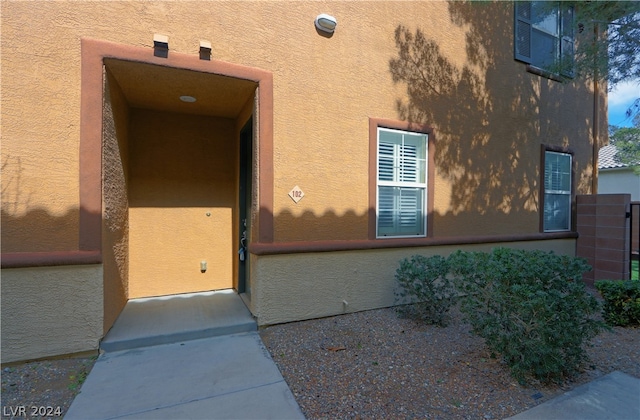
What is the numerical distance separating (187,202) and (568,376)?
5.60 meters

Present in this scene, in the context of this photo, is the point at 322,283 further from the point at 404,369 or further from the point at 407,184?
the point at 407,184

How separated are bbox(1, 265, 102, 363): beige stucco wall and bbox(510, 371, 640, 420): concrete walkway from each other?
431 cm

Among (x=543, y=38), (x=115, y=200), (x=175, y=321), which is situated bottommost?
(x=175, y=321)

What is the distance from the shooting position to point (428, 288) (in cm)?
423

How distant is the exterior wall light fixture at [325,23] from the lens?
429 centimetres

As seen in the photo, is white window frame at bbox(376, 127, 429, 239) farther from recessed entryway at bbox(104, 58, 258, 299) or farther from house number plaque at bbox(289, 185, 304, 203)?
recessed entryway at bbox(104, 58, 258, 299)

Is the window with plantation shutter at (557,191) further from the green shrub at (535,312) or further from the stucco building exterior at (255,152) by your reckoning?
the green shrub at (535,312)

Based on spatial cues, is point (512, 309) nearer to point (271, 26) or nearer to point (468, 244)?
point (468, 244)

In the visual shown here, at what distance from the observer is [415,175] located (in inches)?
204

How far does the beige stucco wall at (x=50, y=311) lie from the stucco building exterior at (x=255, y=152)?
0.05 ft

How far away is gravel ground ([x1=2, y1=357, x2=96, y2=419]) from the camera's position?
2.50 m

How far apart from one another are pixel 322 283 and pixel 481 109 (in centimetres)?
452

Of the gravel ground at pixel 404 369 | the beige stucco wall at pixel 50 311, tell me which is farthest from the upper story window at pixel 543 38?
the beige stucco wall at pixel 50 311

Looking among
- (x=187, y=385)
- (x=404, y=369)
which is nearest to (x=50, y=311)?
(x=187, y=385)
